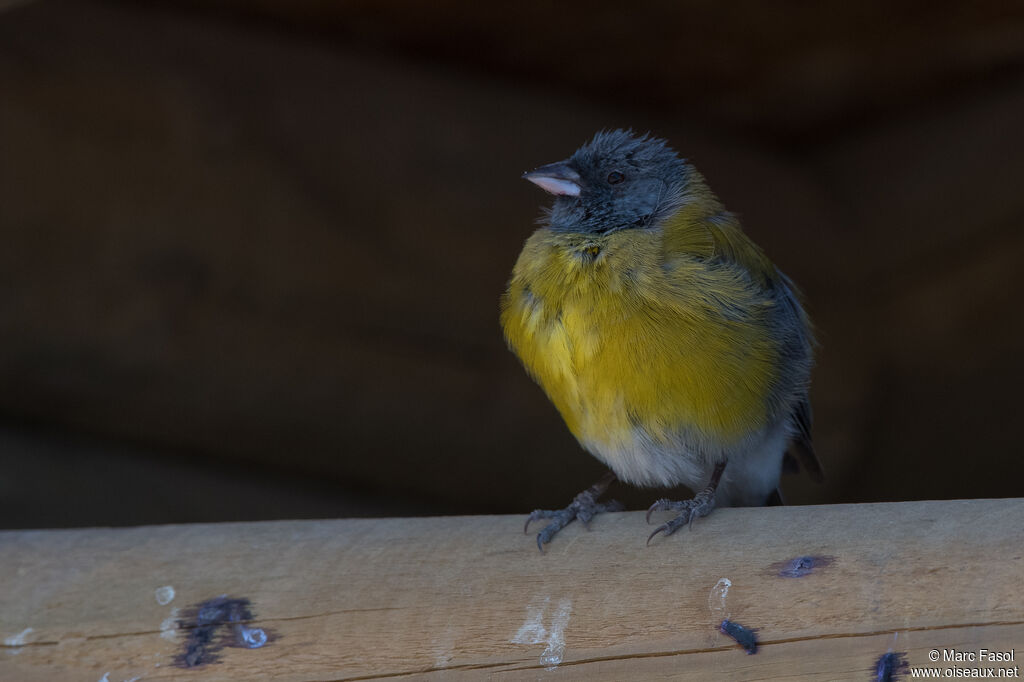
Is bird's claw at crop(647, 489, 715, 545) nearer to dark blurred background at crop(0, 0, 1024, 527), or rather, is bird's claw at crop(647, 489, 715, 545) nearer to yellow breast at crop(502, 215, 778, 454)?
yellow breast at crop(502, 215, 778, 454)

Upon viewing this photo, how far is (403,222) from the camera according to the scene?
2.85 meters

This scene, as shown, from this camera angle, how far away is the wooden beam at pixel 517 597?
4.95 ft

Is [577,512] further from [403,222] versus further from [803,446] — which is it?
[403,222]

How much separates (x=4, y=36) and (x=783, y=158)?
2098 mm

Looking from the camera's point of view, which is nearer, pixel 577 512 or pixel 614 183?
pixel 577 512

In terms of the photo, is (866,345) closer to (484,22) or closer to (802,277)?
(802,277)

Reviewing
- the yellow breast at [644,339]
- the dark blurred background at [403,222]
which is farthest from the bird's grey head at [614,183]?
the dark blurred background at [403,222]

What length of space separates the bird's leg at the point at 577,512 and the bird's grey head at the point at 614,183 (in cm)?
53

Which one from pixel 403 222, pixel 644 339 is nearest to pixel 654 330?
pixel 644 339

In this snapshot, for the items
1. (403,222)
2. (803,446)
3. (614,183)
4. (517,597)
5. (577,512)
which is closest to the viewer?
(517,597)

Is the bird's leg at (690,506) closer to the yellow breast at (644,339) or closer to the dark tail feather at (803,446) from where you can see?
the yellow breast at (644,339)

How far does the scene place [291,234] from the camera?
2.79 meters

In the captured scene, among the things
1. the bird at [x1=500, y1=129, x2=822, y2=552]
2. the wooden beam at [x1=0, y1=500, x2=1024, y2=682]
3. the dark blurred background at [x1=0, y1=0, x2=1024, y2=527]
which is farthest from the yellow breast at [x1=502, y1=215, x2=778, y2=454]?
the dark blurred background at [x1=0, y1=0, x2=1024, y2=527]

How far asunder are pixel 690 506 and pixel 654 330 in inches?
12.5
